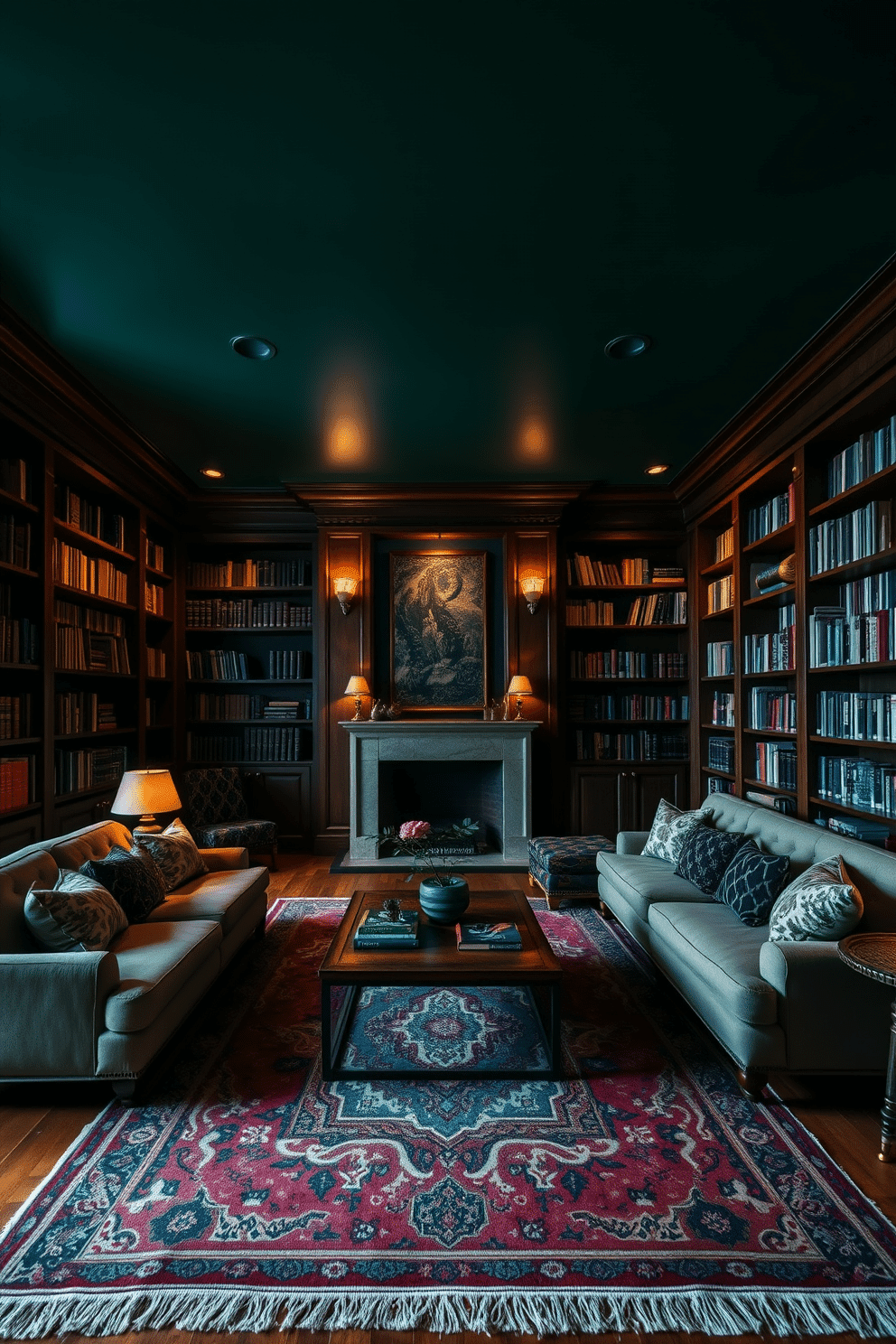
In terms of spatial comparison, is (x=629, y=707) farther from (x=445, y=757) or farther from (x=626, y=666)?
(x=445, y=757)

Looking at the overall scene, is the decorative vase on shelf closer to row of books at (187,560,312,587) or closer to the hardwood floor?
the hardwood floor

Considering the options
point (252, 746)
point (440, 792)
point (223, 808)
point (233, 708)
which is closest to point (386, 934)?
point (223, 808)

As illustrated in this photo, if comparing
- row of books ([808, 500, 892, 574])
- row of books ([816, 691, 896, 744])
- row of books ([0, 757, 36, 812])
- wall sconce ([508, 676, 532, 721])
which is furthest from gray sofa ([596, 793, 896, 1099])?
row of books ([0, 757, 36, 812])

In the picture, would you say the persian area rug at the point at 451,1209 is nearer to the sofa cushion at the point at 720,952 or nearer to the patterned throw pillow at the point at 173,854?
the sofa cushion at the point at 720,952

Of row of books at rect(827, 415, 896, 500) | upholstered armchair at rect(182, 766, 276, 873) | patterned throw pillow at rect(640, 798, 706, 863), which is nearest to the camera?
row of books at rect(827, 415, 896, 500)

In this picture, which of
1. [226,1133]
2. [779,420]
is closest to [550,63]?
[779,420]

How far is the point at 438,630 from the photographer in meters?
5.46

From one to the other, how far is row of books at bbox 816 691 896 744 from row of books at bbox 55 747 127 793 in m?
4.29

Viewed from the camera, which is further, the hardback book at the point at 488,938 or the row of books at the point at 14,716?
the row of books at the point at 14,716

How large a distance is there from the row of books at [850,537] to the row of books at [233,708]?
13.0 ft

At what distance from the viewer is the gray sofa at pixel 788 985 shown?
2.12m

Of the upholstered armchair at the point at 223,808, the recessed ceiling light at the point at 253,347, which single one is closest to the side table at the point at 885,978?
the recessed ceiling light at the point at 253,347

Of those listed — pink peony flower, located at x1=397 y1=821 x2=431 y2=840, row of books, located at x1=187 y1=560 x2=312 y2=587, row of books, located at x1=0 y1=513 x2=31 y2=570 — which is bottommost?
pink peony flower, located at x1=397 y1=821 x2=431 y2=840

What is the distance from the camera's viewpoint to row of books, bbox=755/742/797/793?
154 inches
